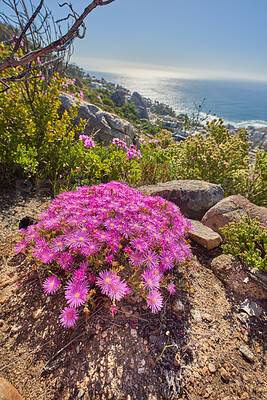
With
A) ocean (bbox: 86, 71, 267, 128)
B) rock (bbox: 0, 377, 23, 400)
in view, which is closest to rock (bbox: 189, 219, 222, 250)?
rock (bbox: 0, 377, 23, 400)

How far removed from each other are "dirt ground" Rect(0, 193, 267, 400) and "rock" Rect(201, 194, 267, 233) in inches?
49.6

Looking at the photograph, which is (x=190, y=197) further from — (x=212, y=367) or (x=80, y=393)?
(x=80, y=393)

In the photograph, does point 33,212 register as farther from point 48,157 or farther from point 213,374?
point 213,374

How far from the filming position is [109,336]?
1480 mm

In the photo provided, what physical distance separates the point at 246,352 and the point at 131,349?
958mm

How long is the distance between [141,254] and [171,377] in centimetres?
85

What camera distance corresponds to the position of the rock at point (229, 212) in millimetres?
2867

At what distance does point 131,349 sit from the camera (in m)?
1.44

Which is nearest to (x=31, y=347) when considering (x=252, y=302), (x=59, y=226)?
(x=59, y=226)

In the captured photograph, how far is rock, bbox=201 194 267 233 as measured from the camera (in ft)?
9.41

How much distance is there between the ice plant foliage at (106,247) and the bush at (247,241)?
618 mm

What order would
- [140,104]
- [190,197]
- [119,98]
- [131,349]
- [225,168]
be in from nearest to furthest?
[131,349], [190,197], [225,168], [119,98], [140,104]

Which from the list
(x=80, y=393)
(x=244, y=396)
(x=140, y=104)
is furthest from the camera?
(x=140, y=104)

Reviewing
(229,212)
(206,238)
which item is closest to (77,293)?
(206,238)
